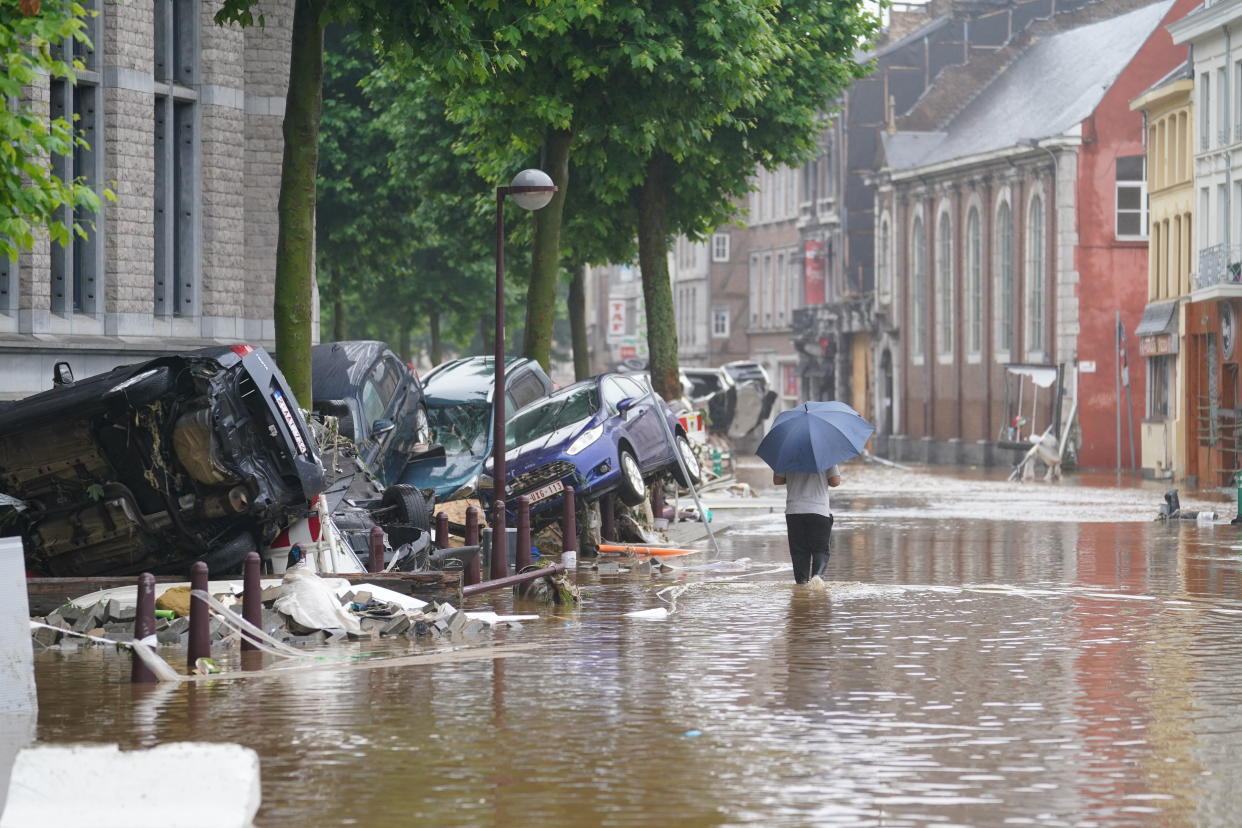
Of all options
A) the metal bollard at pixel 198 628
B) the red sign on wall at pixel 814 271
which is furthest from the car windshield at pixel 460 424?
the red sign on wall at pixel 814 271

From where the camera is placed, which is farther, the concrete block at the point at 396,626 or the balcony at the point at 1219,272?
the balcony at the point at 1219,272

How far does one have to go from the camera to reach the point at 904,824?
8172mm

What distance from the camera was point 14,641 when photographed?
1152cm

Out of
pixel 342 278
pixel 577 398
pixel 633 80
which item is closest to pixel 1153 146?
pixel 342 278

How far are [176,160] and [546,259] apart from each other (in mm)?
5452

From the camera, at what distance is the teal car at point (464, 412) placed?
23812 millimetres

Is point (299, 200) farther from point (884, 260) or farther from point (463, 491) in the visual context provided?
point (884, 260)

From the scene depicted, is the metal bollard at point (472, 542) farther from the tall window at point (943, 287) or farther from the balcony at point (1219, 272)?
the tall window at point (943, 287)

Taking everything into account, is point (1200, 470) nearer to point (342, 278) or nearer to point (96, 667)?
point (342, 278)

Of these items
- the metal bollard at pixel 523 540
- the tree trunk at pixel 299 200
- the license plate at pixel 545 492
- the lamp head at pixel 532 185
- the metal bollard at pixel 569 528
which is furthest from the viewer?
the license plate at pixel 545 492

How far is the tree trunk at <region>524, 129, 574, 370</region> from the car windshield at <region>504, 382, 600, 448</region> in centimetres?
420

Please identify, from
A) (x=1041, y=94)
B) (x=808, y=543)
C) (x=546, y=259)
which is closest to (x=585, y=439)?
(x=808, y=543)

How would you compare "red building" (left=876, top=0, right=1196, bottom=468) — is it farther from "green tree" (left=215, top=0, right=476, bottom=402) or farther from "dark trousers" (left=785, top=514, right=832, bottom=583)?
"green tree" (left=215, top=0, right=476, bottom=402)

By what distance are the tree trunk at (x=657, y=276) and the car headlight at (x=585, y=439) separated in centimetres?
1299
